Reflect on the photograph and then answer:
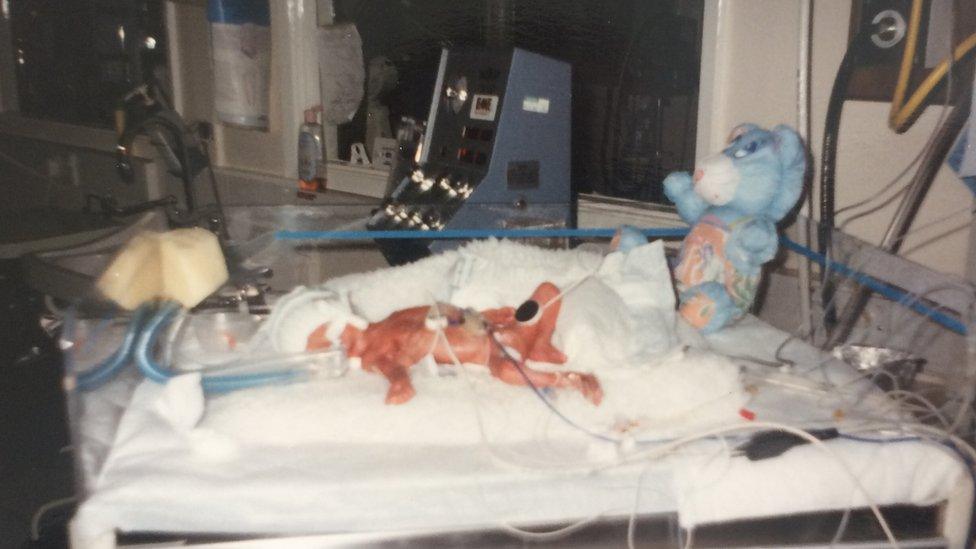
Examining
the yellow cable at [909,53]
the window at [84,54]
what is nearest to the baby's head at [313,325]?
the yellow cable at [909,53]

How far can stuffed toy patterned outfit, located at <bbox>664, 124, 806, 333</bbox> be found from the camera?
1.03m

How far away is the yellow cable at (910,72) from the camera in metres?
1.05

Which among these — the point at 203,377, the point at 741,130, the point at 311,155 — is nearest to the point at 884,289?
the point at 741,130

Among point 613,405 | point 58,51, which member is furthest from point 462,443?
point 58,51

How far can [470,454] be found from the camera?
75 cm

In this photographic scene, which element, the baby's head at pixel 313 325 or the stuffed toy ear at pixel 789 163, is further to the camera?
the stuffed toy ear at pixel 789 163

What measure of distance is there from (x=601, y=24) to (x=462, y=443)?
1305 millimetres

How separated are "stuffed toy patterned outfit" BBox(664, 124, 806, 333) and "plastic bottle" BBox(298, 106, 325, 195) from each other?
4.67 feet

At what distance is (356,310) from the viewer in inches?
39.3

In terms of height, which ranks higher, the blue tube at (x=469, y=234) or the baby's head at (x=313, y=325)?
the blue tube at (x=469, y=234)

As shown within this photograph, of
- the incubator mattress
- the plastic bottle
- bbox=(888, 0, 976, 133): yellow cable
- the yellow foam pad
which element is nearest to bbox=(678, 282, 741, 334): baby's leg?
the incubator mattress

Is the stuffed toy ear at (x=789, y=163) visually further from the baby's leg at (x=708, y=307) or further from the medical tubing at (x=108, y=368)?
the medical tubing at (x=108, y=368)

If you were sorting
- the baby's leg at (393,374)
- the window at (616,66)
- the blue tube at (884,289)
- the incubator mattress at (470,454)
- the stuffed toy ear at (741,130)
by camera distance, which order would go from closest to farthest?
A: the incubator mattress at (470,454)
the baby's leg at (393,374)
the blue tube at (884,289)
the stuffed toy ear at (741,130)
the window at (616,66)

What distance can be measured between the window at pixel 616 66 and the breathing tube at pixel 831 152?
0.40m
